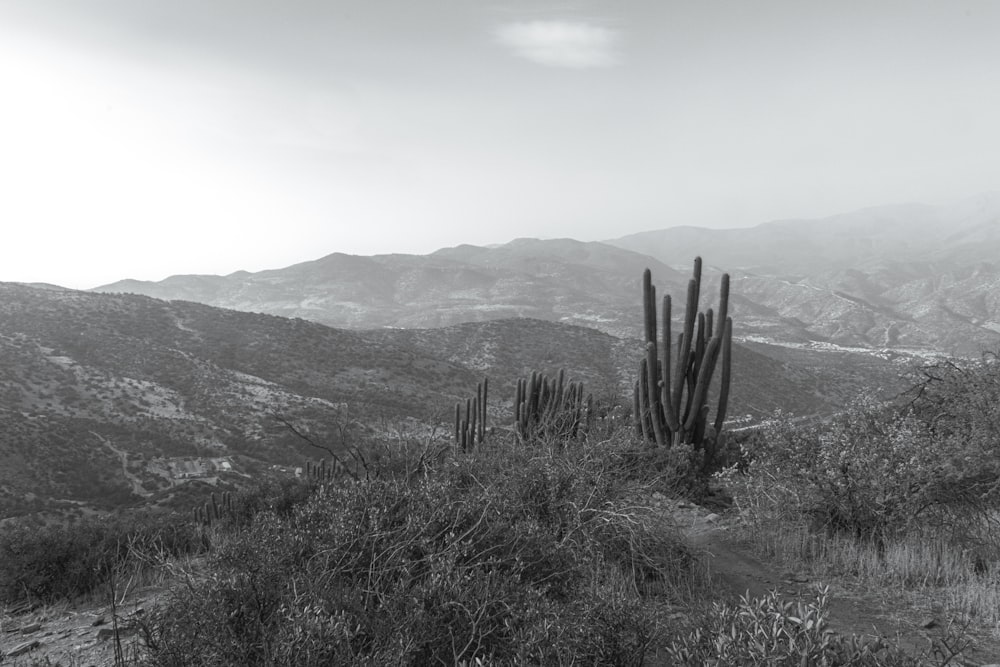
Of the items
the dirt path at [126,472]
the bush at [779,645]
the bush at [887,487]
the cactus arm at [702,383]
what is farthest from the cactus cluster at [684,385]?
the dirt path at [126,472]

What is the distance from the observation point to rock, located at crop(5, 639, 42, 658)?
4.96m

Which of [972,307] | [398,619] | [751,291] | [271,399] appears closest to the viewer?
[398,619]

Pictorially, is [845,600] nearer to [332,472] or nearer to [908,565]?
[908,565]

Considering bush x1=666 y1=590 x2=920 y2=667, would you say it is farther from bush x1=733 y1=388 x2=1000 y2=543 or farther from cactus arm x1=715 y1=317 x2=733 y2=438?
cactus arm x1=715 y1=317 x2=733 y2=438

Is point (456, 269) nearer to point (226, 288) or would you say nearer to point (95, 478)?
point (226, 288)

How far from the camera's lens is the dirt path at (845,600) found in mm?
4324

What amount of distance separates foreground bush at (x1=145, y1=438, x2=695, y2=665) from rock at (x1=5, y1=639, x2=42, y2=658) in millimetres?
2115

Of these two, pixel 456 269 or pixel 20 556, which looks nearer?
pixel 20 556

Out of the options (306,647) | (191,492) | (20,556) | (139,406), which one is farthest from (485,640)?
(139,406)

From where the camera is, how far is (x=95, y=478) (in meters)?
21.0

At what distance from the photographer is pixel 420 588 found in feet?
12.7

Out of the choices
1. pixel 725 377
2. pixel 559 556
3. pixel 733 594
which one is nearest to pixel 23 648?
pixel 559 556

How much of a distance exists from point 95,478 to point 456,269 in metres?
142

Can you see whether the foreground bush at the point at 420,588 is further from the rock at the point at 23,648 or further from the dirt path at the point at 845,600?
the rock at the point at 23,648
